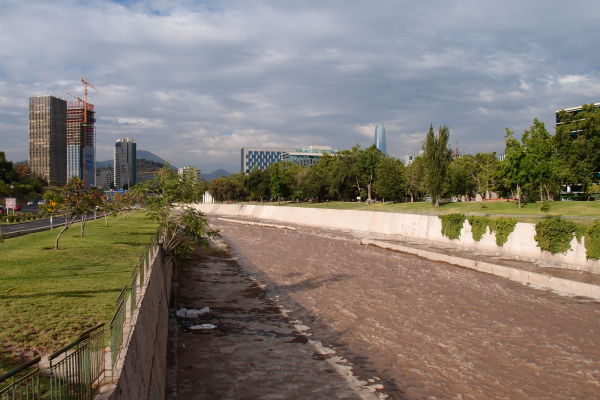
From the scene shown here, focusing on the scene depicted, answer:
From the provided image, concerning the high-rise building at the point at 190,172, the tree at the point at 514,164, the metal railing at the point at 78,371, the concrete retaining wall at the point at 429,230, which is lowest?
the concrete retaining wall at the point at 429,230

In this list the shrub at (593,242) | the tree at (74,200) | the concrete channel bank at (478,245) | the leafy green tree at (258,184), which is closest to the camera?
the concrete channel bank at (478,245)

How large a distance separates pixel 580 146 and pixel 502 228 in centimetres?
3325

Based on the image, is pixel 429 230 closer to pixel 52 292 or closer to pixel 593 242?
pixel 593 242

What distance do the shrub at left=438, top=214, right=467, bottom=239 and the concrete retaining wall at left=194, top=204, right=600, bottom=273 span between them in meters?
0.41

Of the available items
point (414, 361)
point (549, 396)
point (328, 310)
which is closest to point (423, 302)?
point (328, 310)

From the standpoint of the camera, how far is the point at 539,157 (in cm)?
5403

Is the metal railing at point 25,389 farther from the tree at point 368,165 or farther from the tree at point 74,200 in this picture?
the tree at point 368,165

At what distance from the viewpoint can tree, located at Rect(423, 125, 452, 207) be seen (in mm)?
62812

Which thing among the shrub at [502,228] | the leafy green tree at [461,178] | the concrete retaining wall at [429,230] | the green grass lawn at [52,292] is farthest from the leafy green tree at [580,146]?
the green grass lawn at [52,292]

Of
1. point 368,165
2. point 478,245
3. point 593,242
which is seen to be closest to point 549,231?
point 593,242

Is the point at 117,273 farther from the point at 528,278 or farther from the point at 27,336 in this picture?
the point at 528,278

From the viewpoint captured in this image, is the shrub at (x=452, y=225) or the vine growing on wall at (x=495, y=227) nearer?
the vine growing on wall at (x=495, y=227)

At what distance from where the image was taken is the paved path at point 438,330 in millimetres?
12461

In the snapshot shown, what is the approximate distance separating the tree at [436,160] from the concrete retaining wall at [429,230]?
14.0 metres
